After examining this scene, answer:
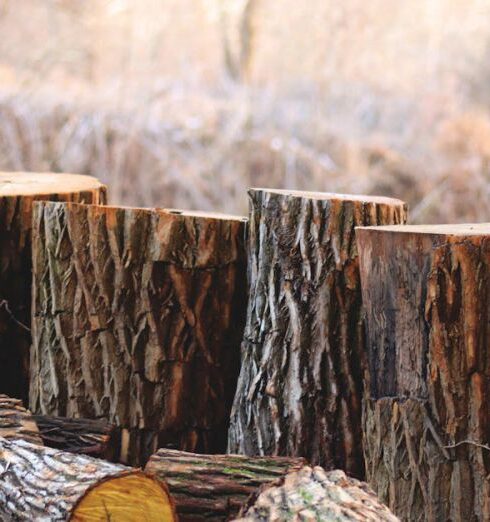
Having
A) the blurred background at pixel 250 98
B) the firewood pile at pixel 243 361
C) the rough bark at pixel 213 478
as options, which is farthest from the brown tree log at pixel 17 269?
the blurred background at pixel 250 98

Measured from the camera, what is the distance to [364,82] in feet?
22.9

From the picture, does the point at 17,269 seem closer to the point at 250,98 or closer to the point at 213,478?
the point at 213,478

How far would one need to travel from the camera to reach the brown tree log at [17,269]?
255 centimetres

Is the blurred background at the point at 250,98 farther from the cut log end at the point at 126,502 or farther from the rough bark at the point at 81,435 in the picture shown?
the cut log end at the point at 126,502

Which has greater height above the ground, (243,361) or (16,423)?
(243,361)

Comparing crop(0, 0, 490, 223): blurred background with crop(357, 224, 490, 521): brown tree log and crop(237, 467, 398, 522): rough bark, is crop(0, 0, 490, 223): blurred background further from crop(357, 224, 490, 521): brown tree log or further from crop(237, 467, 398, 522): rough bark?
crop(237, 467, 398, 522): rough bark

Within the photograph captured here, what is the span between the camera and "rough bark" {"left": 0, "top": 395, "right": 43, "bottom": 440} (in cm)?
204

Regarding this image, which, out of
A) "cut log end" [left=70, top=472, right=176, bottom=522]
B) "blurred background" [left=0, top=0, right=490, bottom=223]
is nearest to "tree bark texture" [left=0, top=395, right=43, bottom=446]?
"cut log end" [left=70, top=472, right=176, bottom=522]

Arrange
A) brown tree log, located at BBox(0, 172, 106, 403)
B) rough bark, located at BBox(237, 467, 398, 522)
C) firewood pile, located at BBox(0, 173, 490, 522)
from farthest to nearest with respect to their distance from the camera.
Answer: brown tree log, located at BBox(0, 172, 106, 403) < firewood pile, located at BBox(0, 173, 490, 522) < rough bark, located at BBox(237, 467, 398, 522)

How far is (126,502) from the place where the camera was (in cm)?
165

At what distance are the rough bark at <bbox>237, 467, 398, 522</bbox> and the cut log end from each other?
14 centimetres

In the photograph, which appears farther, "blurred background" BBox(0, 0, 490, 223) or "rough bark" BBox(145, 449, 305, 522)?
"blurred background" BBox(0, 0, 490, 223)

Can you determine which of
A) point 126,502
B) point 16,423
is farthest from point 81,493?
point 16,423

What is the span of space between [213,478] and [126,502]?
0.29 metres
